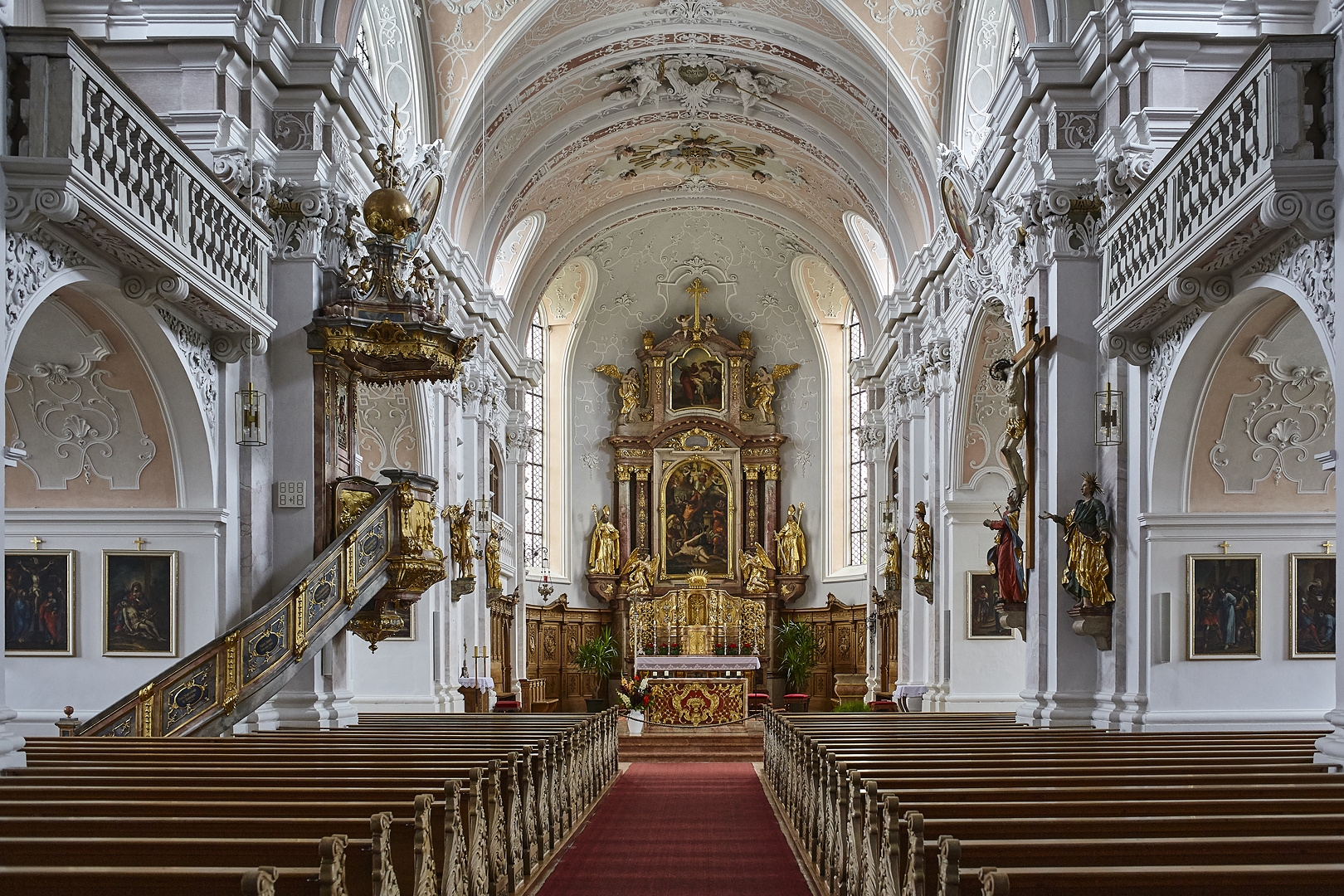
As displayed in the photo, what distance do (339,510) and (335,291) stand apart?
1974mm

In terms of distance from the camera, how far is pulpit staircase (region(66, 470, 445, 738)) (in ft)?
28.2

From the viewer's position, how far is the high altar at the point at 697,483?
26203mm

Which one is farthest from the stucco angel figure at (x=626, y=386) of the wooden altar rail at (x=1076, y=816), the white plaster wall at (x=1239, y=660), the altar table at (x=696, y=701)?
the wooden altar rail at (x=1076, y=816)

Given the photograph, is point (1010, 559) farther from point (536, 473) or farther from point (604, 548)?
point (536, 473)

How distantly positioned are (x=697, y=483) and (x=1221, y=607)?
1771cm

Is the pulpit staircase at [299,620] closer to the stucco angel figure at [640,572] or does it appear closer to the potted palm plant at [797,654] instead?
the potted palm plant at [797,654]

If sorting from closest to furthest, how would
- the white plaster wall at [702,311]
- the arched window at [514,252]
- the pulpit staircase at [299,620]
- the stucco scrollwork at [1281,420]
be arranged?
the pulpit staircase at [299,620] → the stucco scrollwork at [1281,420] → the arched window at [514,252] → the white plaster wall at [702,311]

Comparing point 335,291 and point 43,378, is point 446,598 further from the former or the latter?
point 43,378

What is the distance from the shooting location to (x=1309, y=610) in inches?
375

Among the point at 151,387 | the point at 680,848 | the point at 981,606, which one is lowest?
the point at 680,848

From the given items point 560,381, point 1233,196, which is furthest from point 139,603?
point 560,381

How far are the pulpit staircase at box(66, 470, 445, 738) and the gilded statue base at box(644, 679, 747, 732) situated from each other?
339 inches

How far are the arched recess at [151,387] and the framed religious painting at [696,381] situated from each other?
56.8ft

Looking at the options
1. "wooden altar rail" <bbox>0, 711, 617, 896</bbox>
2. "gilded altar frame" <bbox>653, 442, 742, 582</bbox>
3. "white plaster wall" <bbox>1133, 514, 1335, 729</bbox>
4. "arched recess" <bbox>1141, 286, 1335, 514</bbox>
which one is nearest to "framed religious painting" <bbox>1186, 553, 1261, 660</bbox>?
"white plaster wall" <bbox>1133, 514, 1335, 729</bbox>
